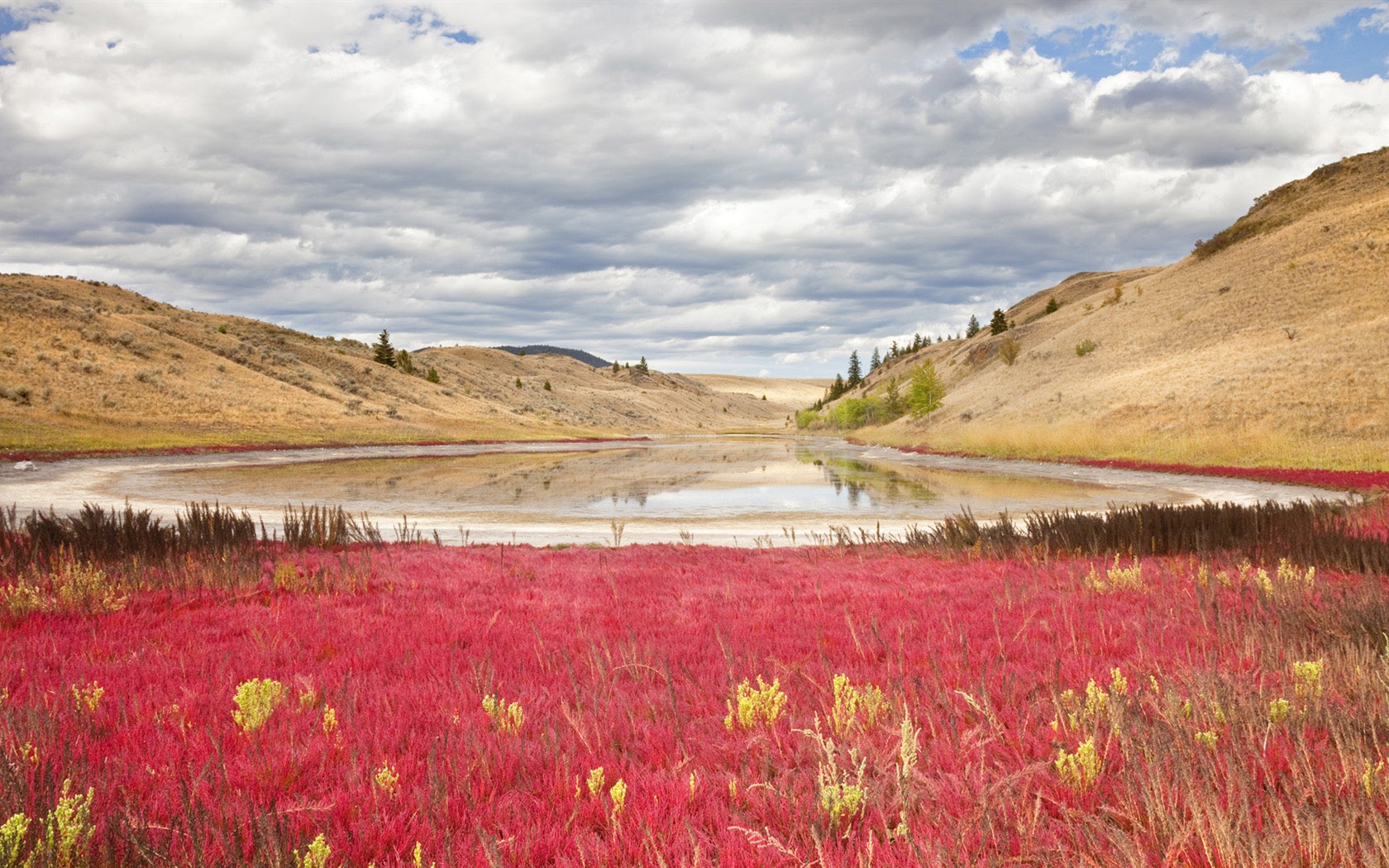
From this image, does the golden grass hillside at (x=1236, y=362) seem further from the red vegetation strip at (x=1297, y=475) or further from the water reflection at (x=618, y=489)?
the water reflection at (x=618, y=489)

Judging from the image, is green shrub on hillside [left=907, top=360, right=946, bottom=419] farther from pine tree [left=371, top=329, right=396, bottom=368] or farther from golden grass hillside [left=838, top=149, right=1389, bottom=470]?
pine tree [left=371, top=329, right=396, bottom=368]

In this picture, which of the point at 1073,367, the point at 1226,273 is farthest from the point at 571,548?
the point at 1226,273

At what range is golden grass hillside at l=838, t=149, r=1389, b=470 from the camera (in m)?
39.0

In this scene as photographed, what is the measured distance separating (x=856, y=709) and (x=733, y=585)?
15.0 ft

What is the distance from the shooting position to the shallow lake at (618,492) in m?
19.5

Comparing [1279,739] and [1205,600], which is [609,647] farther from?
[1205,600]

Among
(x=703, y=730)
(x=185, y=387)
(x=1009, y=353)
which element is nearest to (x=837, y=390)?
(x=1009, y=353)

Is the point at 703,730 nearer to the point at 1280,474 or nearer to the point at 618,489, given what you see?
the point at 618,489

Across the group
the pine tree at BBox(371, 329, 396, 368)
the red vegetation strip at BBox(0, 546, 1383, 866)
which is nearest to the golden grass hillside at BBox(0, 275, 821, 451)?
A: the pine tree at BBox(371, 329, 396, 368)

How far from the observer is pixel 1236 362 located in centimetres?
5134

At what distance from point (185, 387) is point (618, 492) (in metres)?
57.0

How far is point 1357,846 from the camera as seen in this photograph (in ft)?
9.89

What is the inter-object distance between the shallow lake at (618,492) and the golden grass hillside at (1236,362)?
918 cm

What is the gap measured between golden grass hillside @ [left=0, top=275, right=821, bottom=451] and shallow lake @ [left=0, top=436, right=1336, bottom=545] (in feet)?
52.1
